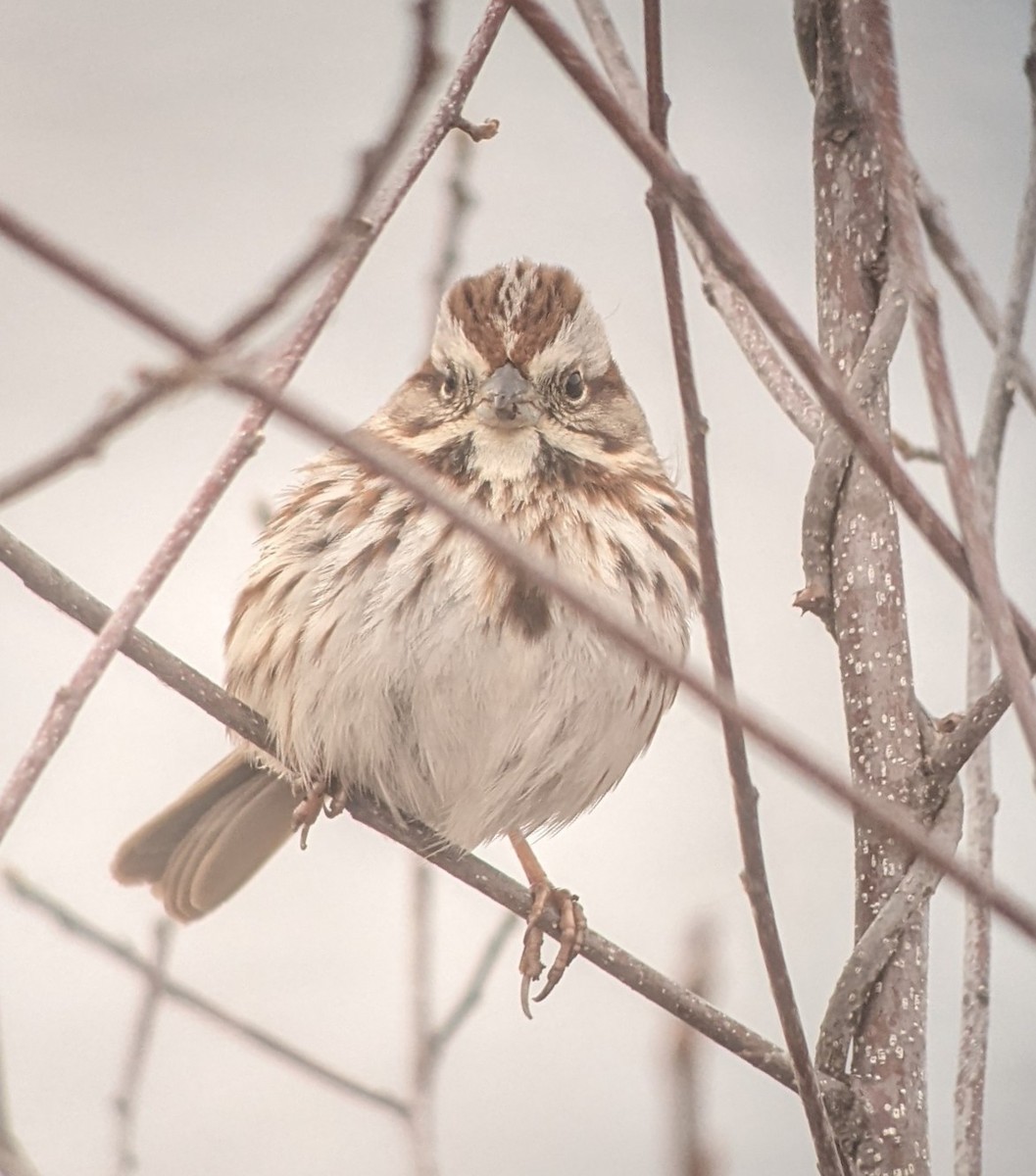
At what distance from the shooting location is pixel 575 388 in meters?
3.54

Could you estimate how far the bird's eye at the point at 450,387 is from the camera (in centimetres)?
346

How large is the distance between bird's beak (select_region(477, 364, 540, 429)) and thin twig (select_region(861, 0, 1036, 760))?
1.97m

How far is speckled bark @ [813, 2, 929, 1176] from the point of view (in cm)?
232

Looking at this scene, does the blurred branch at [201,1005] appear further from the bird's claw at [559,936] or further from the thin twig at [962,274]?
the thin twig at [962,274]

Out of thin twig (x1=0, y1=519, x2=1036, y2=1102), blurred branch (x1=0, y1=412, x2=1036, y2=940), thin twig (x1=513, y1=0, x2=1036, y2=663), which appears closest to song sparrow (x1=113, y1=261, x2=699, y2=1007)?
thin twig (x1=0, y1=519, x2=1036, y2=1102)

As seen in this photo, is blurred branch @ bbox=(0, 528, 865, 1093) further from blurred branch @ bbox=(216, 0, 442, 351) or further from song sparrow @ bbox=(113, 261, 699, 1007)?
blurred branch @ bbox=(216, 0, 442, 351)

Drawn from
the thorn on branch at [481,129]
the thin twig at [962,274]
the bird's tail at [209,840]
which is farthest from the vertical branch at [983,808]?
the bird's tail at [209,840]

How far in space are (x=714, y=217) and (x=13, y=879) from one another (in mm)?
2059

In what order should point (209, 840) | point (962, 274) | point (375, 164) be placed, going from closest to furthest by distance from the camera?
point (375, 164) < point (962, 274) < point (209, 840)

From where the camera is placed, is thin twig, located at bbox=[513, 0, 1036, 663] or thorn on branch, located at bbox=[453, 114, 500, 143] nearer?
thin twig, located at bbox=[513, 0, 1036, 663]

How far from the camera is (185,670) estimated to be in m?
2.40

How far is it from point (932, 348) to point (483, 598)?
1.86m

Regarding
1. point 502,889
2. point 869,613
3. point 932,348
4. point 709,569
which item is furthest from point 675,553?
point 932,348

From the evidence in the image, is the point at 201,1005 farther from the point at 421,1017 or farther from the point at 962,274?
the point at 962,274
